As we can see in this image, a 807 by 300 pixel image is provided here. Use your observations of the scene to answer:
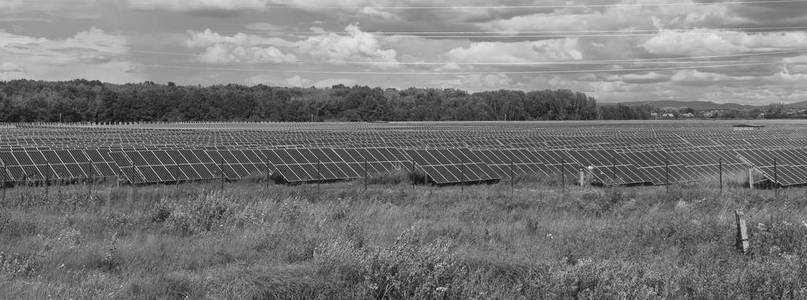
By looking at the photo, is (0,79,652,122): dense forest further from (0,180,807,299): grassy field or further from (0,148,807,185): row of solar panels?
(0,180,807,299): grassy field

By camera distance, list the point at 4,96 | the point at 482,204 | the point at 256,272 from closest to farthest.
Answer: the point at 256,272 < the point at 482,204 < the point at 4,96

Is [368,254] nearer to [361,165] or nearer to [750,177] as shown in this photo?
[361,165]

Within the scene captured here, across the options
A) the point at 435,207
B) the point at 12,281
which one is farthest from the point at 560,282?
the point at 435,207

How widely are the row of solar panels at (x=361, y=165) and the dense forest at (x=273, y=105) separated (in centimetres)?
12996

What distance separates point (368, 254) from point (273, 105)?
163 metres

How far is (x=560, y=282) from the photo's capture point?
29.2 ft

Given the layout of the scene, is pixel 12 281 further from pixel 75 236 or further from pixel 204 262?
pixel 75 236

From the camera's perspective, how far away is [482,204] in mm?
21938

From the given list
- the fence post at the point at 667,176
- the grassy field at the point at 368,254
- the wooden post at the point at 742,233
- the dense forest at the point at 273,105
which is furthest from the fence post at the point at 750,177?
the dense forest at the point at 273,105

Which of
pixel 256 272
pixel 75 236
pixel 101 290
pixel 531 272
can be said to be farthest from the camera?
pixel 75 236

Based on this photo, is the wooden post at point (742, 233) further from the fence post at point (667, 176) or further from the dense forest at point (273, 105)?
the dense forest at point (273, 105)

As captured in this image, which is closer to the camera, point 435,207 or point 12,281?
point 12,281

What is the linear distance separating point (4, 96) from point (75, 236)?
540 feet

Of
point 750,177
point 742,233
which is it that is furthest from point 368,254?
point 750,177
